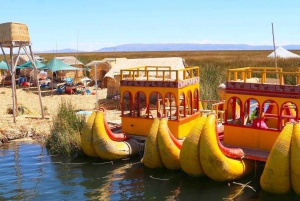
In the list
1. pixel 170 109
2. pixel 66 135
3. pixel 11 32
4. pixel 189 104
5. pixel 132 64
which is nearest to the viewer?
pixel 170 109

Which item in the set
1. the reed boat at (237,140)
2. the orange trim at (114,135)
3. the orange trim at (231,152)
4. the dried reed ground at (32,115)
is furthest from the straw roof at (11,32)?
the orange trim at (231,152)

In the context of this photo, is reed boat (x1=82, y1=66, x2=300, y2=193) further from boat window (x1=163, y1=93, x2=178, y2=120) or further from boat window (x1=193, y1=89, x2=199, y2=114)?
boat window (x1=193, y1=89, x2=199, y2=114)

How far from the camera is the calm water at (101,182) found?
11.2 meters

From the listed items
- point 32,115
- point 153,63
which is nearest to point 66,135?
point 32,115

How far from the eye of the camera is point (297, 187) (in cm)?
1027

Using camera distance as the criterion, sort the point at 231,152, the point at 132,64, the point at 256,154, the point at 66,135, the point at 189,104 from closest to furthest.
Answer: the point at 231,152 < the point at 256,154 < the point at 66,135 < the point at 189,104 < the point at 132,64

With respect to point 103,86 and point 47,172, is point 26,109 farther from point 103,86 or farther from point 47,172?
point 103,86

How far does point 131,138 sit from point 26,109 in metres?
9.81

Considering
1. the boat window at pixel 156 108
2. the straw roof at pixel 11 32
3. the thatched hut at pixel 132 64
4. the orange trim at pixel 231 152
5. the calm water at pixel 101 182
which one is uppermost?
the straw roof at pixel 11 32

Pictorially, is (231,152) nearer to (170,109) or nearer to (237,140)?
(237,140)

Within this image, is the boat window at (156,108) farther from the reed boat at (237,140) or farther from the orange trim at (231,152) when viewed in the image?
the orange trim at (231,152)

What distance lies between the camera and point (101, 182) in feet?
41.0

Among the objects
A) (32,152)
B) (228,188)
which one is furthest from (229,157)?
(32,152)

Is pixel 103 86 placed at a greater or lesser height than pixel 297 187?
greater
